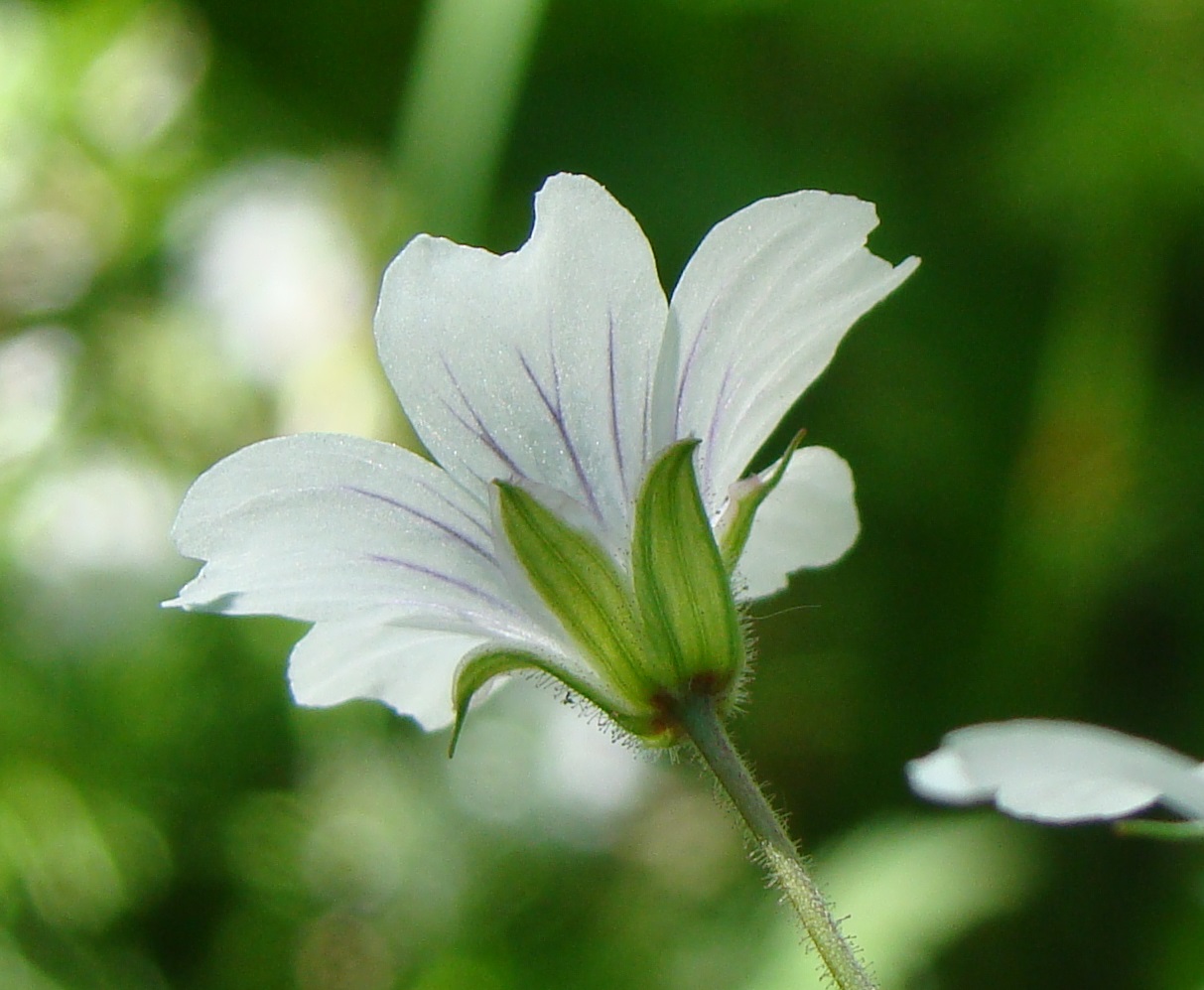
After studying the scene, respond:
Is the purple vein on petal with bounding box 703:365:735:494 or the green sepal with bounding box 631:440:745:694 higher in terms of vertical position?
the purple vein on petal with bounding box 703:365:735:494

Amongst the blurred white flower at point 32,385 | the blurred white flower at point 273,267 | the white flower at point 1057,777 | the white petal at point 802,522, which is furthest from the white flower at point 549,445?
the blurred white flower at point 273,267

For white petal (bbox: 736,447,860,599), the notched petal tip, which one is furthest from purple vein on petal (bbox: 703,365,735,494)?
the notched petal tip

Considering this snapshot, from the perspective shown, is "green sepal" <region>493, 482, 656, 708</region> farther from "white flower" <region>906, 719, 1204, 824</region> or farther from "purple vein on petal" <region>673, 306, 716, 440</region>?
"white flower" <region>906, 719, 1204, 824</region>

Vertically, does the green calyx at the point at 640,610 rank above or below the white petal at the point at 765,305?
below

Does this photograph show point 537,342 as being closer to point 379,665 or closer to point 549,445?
point 549,445

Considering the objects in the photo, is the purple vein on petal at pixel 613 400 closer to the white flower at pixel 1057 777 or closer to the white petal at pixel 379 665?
the white petal at pixel 379 665

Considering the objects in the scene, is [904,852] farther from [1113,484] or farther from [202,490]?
[202,490]
